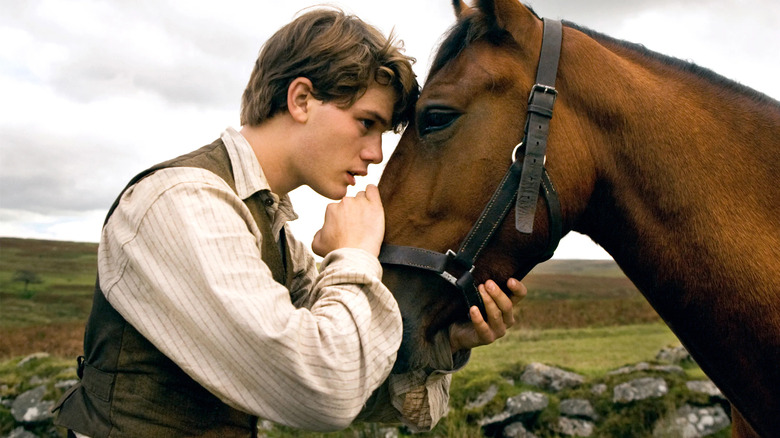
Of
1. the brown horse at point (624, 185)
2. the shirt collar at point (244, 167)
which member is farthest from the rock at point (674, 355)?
the shirt collar at point (244, 167)

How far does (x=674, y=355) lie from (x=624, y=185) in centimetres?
719

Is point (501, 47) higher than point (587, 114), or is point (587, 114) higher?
point (501, 47)

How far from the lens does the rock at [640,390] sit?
576 centimetres

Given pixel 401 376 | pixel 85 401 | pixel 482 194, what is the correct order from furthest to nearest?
1. pixel 401 376
2. pixel 482 194
3. pixel 85 401

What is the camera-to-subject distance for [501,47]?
2.31 meters

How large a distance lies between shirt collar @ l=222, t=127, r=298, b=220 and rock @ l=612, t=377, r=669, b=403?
196 inches

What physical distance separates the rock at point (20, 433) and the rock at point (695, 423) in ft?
21.3

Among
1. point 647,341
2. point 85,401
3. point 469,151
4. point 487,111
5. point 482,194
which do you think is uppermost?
point 487,111

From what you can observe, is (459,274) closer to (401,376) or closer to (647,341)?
(401,376)

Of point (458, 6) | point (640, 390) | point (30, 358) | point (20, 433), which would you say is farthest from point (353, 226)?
point (30, 358)

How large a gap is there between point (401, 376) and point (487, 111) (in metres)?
1.15

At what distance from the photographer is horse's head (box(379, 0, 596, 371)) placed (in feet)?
7.18

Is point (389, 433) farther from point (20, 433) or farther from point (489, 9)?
point (489, 9)

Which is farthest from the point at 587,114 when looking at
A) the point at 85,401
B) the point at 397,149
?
the point at 85,401
